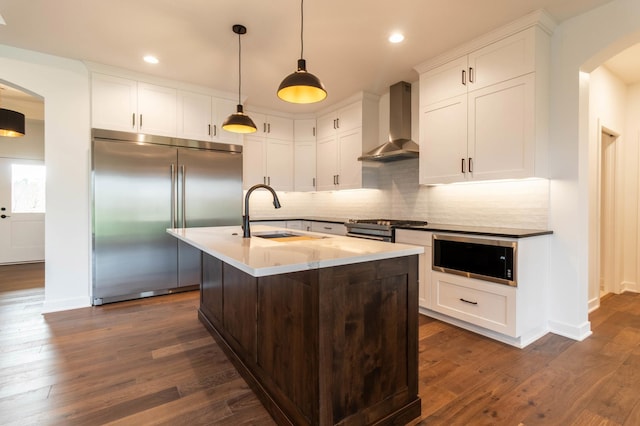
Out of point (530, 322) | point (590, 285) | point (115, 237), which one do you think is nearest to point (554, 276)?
point (530, 322)

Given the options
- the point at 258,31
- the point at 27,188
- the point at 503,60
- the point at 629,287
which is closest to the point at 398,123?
the point at 503,60

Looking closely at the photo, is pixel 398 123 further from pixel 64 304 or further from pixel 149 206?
pixel 64 304

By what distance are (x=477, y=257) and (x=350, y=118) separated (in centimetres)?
276

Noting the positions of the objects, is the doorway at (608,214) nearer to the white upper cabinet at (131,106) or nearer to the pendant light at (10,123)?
the white upper cabinet at (131,106)

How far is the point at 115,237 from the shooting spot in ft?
11.9

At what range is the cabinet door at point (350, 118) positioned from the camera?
4449 millimetres

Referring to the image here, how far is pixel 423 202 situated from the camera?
13.0 feet

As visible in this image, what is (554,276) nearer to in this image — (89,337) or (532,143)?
(532,143)

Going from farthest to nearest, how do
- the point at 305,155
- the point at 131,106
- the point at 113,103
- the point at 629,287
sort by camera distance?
1. the point at 305,155
2. the point at 629,287
3. the point at 131,106
4. the point at 113,103

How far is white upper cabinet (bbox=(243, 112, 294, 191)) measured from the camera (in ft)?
16.3

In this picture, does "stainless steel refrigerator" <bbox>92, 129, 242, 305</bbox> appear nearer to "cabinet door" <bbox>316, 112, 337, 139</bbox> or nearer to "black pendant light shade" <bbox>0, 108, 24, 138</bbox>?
"black pendant light shade" <bbox>0, 108, 24, 138</bbox>

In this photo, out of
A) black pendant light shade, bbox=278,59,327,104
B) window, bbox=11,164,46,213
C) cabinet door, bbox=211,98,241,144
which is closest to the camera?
black pendant light shade, bbox=278,59,327,104

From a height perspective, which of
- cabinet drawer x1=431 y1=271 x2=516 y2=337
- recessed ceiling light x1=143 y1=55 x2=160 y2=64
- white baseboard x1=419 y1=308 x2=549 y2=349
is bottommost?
white baseboard x1=419 y1=308 x2=549 y2=349

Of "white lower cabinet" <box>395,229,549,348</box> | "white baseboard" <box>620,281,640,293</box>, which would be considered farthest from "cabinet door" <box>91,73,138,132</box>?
"white baseboard" <box>620,281,640,293</box>
